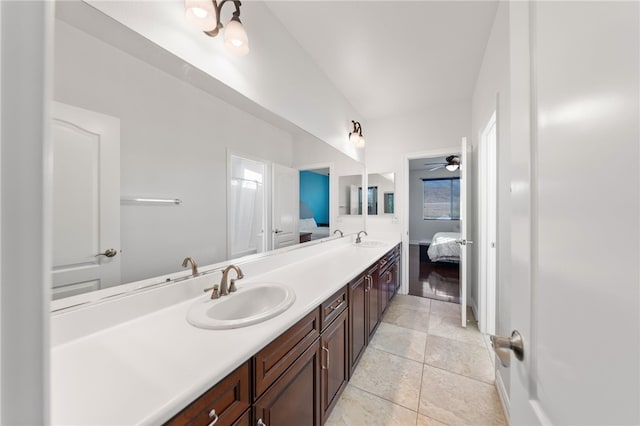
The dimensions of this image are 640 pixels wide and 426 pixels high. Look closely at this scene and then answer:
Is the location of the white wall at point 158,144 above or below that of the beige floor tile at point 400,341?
above

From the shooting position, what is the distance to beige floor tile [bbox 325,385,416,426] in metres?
1.43

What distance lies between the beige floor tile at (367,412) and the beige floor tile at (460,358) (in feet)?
1.96

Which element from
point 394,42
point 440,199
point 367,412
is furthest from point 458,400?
point 440,199

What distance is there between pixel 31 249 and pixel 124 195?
917 millimetres

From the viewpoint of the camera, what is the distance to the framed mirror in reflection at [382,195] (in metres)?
3.43

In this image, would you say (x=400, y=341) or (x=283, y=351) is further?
(x=400, y=341)

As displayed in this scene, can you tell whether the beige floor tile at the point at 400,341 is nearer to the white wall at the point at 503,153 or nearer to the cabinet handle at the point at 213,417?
the white wall at the point at 503,153

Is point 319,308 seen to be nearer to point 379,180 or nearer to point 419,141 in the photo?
point 379,180

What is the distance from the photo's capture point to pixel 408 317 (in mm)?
2713

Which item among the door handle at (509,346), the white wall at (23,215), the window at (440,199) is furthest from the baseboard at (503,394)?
the window at (440,199)

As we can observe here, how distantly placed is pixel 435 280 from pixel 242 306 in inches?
143

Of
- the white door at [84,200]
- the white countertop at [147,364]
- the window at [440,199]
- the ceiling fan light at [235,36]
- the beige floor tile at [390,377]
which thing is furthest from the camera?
the window at [440,199]

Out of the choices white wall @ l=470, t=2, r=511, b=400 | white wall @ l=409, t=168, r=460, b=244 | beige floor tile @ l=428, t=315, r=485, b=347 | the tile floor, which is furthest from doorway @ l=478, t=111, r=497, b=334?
white wall @ l=409, t=168, r=460, b=244

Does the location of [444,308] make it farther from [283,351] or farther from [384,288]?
[283,351]
